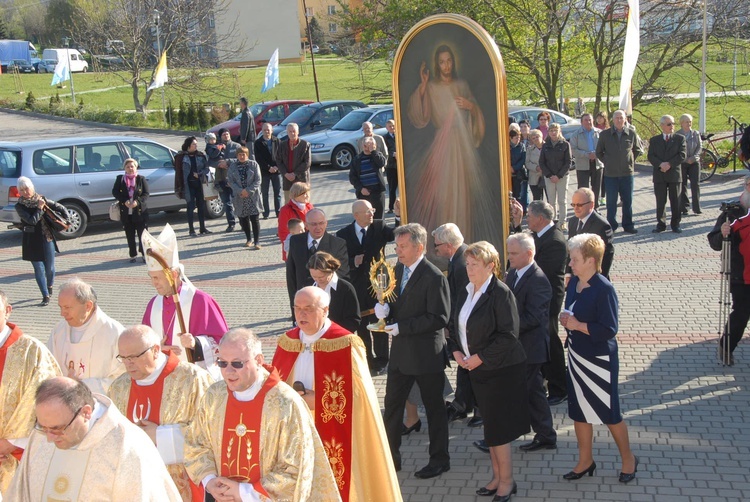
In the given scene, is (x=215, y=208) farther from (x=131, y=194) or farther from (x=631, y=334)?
(x=631, y=334)

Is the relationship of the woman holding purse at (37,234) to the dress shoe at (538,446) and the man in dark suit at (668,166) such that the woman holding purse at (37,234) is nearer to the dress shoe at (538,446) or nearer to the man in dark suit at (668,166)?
the dress shoe at (538,446)

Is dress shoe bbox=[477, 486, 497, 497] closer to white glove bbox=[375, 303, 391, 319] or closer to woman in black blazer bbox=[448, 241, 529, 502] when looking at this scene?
woman in black blazer bbox=[448, 241, 529, 502]

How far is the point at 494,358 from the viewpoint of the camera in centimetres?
644

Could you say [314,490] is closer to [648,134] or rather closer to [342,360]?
[342,360]

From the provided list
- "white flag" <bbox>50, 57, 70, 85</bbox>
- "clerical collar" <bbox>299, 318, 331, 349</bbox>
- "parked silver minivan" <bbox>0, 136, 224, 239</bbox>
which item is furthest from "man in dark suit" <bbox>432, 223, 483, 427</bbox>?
"white flag" <bbox>50, 57, 70, 85</bbox>

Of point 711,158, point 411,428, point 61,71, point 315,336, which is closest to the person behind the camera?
point 315,336

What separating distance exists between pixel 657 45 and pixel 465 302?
21091 mm

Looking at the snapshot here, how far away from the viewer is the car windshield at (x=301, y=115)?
86.5ft

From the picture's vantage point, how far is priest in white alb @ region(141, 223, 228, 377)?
268 inches

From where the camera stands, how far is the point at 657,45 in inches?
1001


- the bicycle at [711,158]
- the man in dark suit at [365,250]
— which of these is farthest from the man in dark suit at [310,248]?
the bicycle at [711,158]

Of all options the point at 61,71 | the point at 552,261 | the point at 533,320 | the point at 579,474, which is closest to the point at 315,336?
the point at 533,320

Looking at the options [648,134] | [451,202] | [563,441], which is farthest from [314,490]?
[648,134]

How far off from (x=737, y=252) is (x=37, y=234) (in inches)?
364
